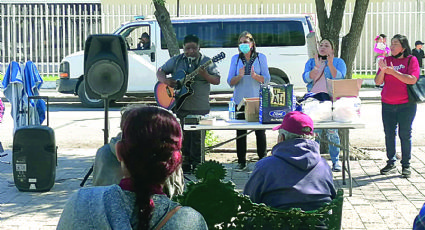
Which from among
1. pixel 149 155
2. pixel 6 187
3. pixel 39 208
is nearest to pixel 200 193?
pixel 149 155

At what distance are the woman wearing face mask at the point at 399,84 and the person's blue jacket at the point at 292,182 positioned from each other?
172 inches


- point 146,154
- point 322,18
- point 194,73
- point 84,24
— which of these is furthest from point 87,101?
point 146,154

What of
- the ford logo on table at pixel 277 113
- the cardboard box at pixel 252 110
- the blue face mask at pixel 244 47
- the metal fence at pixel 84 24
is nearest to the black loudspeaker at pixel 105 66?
the blue face mask at pixel 244 47

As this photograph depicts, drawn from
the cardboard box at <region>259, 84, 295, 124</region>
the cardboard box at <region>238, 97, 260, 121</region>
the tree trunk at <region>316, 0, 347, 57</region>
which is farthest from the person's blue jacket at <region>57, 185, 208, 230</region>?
the tree trunk at <region>316, 0, 347, 57</region>

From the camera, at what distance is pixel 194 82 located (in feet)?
31.4

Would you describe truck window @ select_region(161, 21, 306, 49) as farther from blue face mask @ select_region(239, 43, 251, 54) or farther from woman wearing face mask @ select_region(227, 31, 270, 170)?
blue face mask @ select_region(239, 43, 251, 54)

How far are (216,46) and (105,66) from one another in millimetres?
10678

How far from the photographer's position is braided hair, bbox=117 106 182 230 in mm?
2475

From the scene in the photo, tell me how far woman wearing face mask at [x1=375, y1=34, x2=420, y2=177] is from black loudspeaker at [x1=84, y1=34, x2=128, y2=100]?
3.14 meters

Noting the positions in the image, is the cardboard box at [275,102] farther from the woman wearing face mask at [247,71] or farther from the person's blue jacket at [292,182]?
the person's blue jacket at [292,182]

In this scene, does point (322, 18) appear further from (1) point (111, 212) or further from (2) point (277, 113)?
(1) point (111, 212)

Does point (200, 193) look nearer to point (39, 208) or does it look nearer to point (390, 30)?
point (39, 208)

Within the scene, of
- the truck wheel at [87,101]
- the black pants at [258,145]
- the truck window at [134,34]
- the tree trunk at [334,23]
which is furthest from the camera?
the truck wheel at [87,101]

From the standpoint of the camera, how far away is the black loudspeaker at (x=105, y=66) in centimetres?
944
